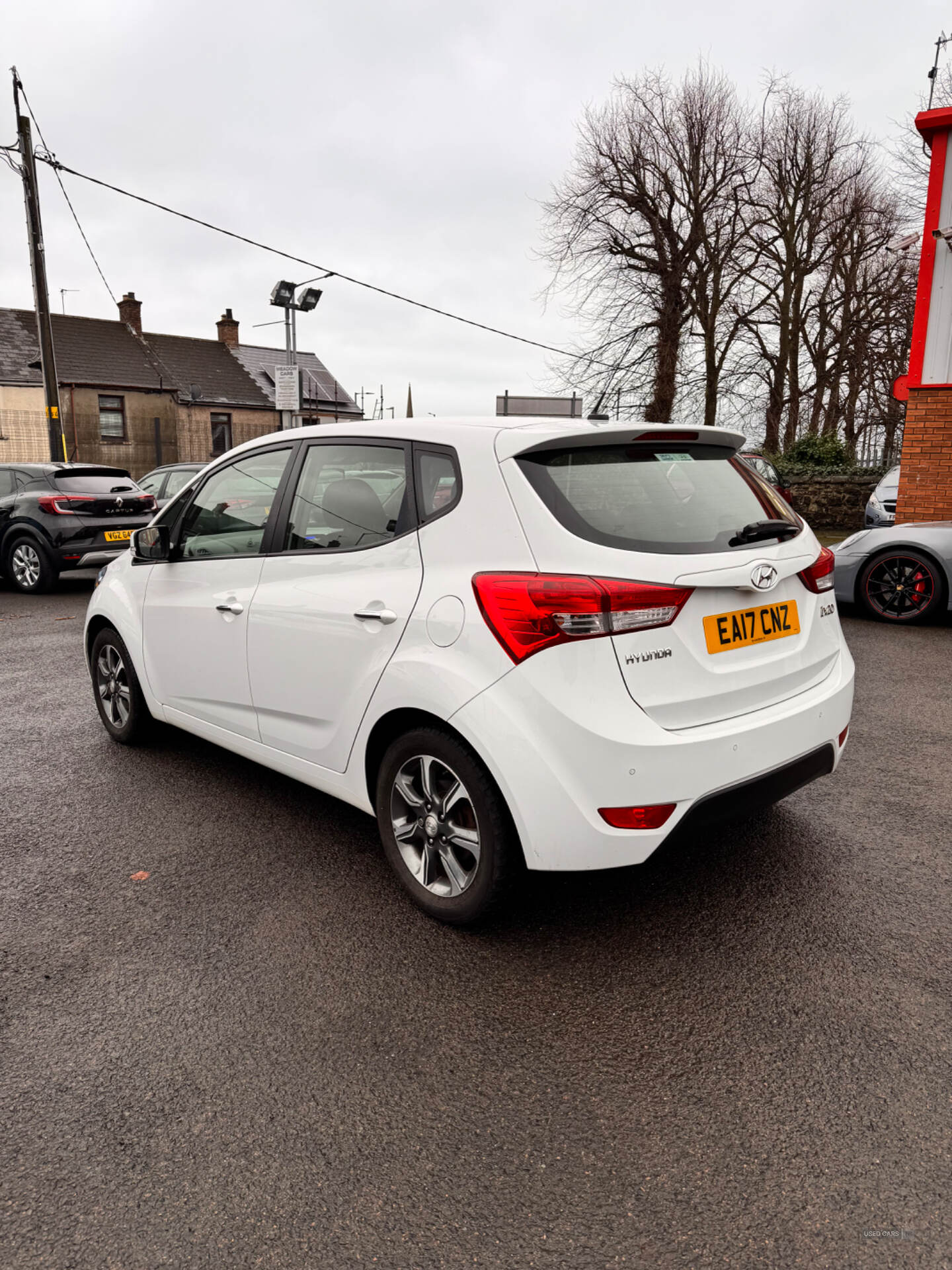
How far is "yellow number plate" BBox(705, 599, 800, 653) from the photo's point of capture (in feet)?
8.80

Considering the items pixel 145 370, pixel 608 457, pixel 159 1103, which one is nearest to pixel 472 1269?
pixel 159 1103

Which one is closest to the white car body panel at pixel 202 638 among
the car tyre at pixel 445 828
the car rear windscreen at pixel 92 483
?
the car tyre at pixel 445 828

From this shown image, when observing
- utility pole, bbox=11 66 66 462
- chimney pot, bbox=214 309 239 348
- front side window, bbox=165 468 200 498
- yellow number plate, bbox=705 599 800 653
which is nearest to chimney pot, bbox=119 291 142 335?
chimney pot, bbox=214 309 239 348

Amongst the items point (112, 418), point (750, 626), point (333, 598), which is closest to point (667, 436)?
point (750, 626)

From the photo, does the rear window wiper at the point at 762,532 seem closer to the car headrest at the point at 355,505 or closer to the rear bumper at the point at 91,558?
the car headrest at the point at 355,505

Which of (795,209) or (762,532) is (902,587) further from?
(795,209)

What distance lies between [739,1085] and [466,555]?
1.61m

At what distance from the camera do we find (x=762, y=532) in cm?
294

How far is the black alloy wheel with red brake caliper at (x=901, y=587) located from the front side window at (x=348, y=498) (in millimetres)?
6528

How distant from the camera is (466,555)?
2771mm

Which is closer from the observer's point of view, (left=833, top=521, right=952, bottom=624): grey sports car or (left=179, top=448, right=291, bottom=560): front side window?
(left=179, top=448, right=291, bottom=560): front side window

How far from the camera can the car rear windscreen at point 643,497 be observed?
2.65 meters

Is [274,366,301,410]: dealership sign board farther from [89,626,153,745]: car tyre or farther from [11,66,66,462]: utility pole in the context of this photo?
[89,626,153,745]: car tyre

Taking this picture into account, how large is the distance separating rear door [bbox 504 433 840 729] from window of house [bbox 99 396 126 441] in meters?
39.4
